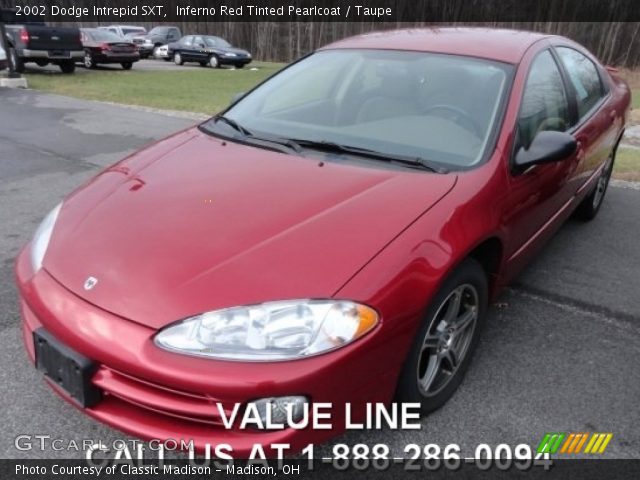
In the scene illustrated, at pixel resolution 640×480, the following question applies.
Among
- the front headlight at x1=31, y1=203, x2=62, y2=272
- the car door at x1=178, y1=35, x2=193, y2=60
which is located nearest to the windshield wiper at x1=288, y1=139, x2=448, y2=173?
the front headlight at x1=31, y1=203, x2=62, y2=272

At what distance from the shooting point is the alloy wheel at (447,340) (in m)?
2.28

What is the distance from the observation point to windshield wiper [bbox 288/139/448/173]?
98.8 inches

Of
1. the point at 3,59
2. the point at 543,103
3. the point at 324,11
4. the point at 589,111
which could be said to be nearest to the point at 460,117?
the point at 543,103

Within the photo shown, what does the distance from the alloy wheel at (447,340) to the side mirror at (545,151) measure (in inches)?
26.2

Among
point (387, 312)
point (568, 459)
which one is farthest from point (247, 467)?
point (568, 459)

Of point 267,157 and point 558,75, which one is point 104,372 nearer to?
point 267,157

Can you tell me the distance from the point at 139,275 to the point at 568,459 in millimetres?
1757

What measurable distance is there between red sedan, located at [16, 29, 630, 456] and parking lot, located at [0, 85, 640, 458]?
202 mm

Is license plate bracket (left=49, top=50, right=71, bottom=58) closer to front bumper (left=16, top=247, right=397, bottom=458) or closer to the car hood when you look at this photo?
the car hood

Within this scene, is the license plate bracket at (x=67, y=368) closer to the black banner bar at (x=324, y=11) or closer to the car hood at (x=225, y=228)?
the car hood at (x=225, y=228)

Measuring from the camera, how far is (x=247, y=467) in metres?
2.08

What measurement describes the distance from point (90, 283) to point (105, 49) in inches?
719

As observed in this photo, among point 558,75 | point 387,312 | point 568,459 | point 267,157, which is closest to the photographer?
point 387,312

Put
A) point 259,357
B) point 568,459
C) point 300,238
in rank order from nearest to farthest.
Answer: point 259,357 → point 300,238 → point 568,459
